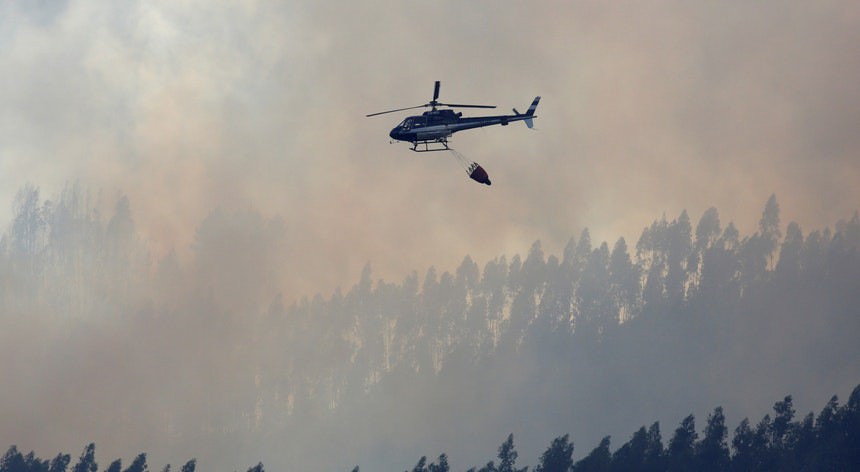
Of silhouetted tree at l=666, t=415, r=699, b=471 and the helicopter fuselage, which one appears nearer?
the helicopter fuselage

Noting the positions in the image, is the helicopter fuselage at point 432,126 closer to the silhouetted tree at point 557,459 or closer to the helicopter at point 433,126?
the helicopter at point 433,126

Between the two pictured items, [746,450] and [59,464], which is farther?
[59,464]

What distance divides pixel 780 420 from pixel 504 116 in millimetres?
55932

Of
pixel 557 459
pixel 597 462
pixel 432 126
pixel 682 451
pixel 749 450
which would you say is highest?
pixel 432 126

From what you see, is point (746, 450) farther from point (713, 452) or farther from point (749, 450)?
point (713, 452)

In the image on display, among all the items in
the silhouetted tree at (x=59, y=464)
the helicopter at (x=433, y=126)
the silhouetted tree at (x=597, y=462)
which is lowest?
the silhouetted tree at (x=597, y=462)

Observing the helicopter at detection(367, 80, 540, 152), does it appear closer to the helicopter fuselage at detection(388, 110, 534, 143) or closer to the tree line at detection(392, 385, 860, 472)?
the helicopter fuselage at detection(388, 110, 534, 143)

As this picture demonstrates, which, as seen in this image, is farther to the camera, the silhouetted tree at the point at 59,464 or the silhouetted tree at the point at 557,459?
the silhouetted tree at the point at 59,464

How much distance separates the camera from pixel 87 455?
617ft

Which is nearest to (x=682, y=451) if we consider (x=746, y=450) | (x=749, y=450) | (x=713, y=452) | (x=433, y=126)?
(x=713, y=452)

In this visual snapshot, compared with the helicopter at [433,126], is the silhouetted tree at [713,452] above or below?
below

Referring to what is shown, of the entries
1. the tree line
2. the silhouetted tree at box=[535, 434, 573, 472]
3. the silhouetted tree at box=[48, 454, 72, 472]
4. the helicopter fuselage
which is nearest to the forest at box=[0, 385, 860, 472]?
the tree line

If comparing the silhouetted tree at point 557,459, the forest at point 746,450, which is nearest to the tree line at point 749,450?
the forest at point 746,450

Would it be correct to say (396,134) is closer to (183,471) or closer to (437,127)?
(437,127)
